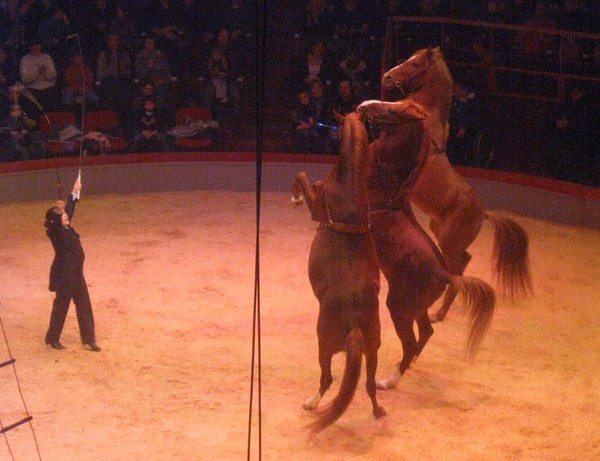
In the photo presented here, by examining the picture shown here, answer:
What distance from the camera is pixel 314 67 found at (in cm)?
→ 1332

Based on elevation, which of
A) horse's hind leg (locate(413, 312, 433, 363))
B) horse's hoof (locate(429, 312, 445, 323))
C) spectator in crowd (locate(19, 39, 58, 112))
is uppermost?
spectator in crowd (locate(19, 39, 58, 112))

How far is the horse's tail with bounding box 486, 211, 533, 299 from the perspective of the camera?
7.75m

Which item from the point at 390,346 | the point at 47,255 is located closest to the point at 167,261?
the point at 47,255

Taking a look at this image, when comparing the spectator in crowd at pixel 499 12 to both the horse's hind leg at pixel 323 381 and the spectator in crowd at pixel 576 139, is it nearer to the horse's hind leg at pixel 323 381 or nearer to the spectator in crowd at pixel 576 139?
the spectator in crowd at pixel 576 139

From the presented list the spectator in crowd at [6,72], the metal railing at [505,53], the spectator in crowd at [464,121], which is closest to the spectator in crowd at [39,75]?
the spectator in crowd at [6,72]

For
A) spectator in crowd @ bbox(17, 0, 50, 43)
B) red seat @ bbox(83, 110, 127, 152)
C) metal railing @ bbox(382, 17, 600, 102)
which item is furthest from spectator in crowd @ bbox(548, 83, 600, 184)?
spectator in crowd @ bbox(17, 0, 50, 43)

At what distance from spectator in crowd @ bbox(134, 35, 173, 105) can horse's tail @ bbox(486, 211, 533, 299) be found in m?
6.57

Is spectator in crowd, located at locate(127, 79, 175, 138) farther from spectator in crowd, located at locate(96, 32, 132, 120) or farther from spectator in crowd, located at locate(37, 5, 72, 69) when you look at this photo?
spectator in crowd, located at locate(37, 5, 72, 69)

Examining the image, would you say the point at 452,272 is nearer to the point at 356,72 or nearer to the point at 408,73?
the point at 408,73

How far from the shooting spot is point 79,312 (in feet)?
24.5

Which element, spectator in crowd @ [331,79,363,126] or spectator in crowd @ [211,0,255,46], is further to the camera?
spectator in crowd @ [211,0,255,46]

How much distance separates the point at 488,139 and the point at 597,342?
5.01 metres

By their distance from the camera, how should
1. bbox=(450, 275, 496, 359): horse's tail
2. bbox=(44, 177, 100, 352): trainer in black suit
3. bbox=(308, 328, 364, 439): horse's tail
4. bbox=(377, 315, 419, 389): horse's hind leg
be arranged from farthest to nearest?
1. bbox=(44, 177, 100, 352): trainer in black suit
2. bbox=(377, 315, 419, 389): horse's hind leg
3. bbox=(450, 275, 496, 359): horse's tail
4. bbox=(308, 328, 364, 439): horse's tail

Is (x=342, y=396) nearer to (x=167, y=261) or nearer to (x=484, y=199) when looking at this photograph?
(x=167, y=261)
